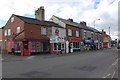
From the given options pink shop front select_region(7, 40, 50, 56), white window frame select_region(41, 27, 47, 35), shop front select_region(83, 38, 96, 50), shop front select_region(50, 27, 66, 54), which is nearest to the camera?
Answer: pink shop front select_region(7, 40, 50, 56)

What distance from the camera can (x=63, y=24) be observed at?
44.3m

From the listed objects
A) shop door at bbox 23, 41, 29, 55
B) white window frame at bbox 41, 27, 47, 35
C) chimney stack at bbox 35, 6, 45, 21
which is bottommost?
shop door at bbox 23, 41, 29, 55

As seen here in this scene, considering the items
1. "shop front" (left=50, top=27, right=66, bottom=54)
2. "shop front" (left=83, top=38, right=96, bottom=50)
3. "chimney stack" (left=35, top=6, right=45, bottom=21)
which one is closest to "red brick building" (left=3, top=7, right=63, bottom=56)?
"chimney stack" (left=35, top=6, right=45, bottom=21)

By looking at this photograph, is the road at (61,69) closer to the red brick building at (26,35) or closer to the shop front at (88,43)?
the red brick building at (26,35)

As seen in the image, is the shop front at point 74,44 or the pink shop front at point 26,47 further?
the shop front at point 74,44

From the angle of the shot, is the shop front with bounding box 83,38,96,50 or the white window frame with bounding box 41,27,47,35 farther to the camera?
the shop front with bounding box 83,38,96,50

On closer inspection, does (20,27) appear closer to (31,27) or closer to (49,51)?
(31,27)

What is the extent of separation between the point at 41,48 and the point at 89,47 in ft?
81.3

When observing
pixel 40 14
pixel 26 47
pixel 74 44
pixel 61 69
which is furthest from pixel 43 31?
pixel 61 69

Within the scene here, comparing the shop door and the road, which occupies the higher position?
the shop door

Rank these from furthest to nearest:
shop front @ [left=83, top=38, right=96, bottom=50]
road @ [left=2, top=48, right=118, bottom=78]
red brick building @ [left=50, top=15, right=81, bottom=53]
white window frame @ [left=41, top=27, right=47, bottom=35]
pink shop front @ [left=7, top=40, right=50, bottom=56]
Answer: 1. shop front @ [left=83, top=38, right=96, bottom=50]
2. red brick building @ [left=50, top=15, right=81, bottom=53]
3. white window frame @ [left=41, top=27, right=47, bottom=35]
4. pink shop front @ [left=7, top=40, right=50, bottom=56]
5. road @ [left=2, top=48, right=118, bottom=78]

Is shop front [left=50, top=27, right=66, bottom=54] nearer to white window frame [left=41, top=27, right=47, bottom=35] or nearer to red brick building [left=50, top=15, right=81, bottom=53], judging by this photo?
white window frame [left=41, top=27, right=47, bottom=35]

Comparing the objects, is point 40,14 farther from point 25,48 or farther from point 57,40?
point 25,48

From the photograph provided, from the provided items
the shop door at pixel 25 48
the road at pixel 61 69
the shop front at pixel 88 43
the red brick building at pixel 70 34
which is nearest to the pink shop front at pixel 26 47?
the shop door at pixel 25 48
